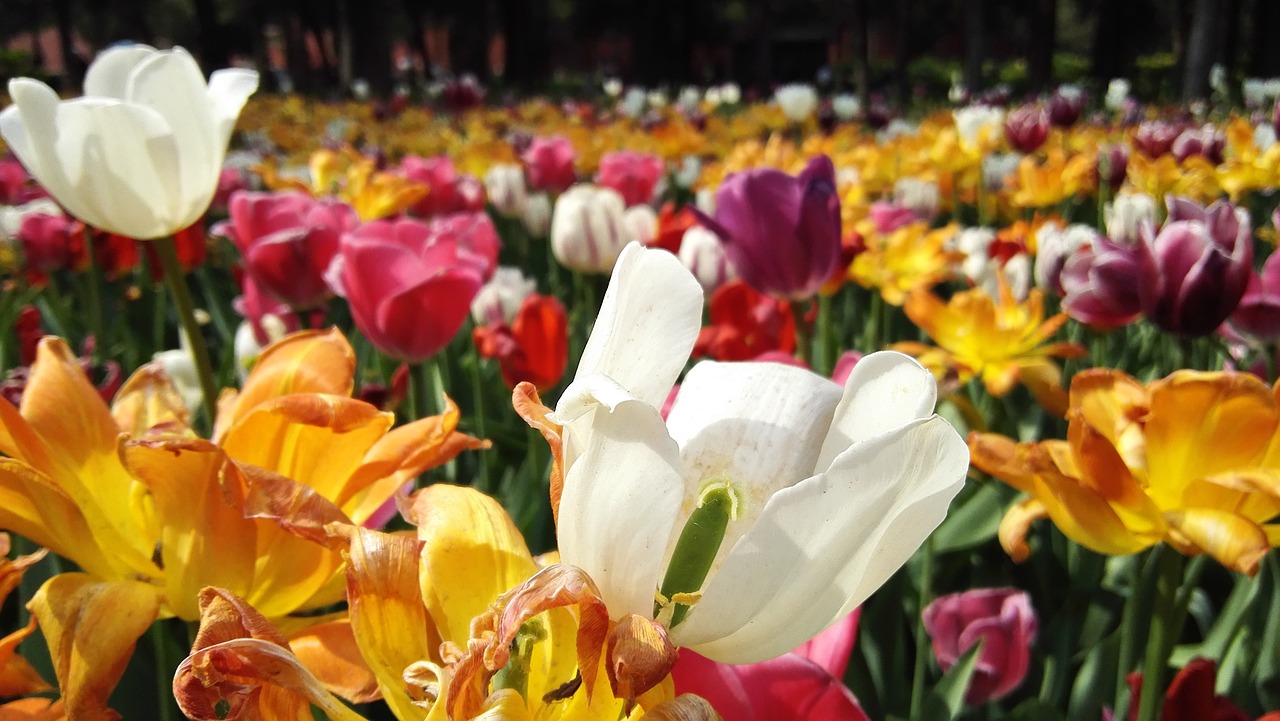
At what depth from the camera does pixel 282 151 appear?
19.6 ft

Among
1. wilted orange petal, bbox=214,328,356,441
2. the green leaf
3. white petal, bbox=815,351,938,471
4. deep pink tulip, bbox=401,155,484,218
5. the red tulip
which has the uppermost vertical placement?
white petal, bbox=815,351,938,471

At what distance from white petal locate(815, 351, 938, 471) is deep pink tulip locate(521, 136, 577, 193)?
3.12 metres

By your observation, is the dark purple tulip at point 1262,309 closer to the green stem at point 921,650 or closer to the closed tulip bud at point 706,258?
the green stem at point 921,650

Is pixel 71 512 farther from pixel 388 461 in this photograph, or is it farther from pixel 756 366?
pixel 756 366

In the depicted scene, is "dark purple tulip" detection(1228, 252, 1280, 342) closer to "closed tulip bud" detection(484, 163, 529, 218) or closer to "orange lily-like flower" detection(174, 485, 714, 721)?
"orange lily-like flower" detection(174, 485, 714, 721)

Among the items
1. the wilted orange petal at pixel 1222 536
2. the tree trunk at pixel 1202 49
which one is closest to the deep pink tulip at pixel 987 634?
the wilted orange petal at pixel 1222 536

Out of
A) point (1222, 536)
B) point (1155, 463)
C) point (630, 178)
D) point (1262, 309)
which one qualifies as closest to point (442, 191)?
point (630, 178)

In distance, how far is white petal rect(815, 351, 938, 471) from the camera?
17.4 inches

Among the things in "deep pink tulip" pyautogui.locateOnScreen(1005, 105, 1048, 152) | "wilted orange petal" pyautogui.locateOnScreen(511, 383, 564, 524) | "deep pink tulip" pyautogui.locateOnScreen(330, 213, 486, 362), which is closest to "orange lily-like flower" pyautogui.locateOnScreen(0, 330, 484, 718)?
"wilted orange petal" pyautogui.locateOnScreen(511, 383, 564, 524)

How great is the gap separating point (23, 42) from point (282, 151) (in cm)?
4713

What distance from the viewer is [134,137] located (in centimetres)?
95

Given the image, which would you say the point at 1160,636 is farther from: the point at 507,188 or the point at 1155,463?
the point at 507,188

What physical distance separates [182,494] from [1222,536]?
2.23 feet

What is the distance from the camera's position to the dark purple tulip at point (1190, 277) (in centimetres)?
122
